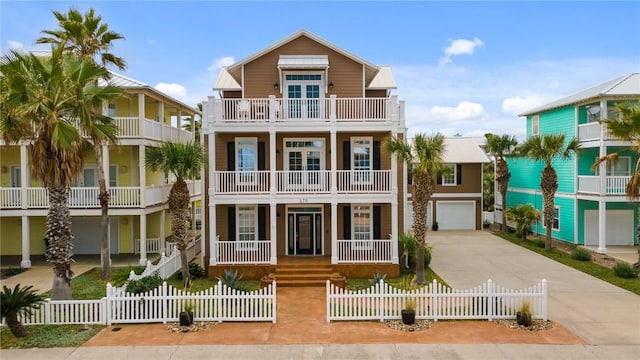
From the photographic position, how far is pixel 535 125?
93.9 ft

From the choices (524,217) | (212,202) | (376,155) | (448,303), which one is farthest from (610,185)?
(212,202)

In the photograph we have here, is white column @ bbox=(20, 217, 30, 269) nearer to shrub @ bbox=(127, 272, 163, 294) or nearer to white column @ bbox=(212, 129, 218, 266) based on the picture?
white column @ bbox=(212, 129, 218, 266)

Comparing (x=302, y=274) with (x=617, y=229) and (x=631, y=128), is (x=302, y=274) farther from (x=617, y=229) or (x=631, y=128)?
(x=617, y=229)

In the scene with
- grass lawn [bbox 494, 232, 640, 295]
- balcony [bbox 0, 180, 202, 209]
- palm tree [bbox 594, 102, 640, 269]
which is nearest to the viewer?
grass lawn [bbox 494, 232, 640, 295]

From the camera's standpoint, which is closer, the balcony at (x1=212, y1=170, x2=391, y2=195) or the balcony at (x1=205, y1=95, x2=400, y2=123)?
the balcony at (x1=205, y1=95, x2=400, y2=123)

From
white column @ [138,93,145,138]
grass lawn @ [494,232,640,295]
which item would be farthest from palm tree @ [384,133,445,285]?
white column @ [138,93,145,138]

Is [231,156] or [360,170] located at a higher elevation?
[231,156]

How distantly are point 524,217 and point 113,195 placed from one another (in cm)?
2214

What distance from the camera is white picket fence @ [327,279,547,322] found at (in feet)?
38.1

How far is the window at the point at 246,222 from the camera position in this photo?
724 inches

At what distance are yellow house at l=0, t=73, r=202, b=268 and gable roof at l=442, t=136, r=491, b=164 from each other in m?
18.6

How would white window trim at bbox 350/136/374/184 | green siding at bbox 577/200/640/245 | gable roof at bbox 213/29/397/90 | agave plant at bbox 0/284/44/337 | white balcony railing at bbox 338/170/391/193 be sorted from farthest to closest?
1. green siding at bbox 577/200/640/245
2. gable roof at bbox 213/29/397/90
3. white window trim at bbox 350/136/374/184
4. white balcony railing at bbox 338/170/391/193
5. agave plant at bbox 0/284/44/337

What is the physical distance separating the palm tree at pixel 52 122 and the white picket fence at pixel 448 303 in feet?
25.3

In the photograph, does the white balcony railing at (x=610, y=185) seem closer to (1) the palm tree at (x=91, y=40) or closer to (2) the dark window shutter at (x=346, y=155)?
(2) the dark window shutter at (x=346, y=155)
